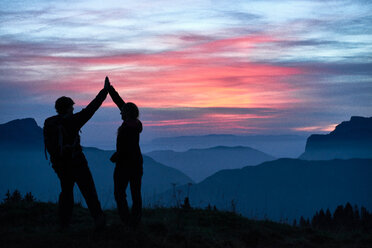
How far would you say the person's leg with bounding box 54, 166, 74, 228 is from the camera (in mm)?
8586

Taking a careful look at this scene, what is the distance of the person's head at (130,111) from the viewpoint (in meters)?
8.85

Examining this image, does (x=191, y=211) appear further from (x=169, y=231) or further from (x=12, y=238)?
(x=12, y=238)

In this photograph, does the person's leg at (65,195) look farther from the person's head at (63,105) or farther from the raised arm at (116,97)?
the raised arm at (116,97)

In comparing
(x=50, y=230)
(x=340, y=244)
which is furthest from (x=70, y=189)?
Answer: (x=340, y=244)

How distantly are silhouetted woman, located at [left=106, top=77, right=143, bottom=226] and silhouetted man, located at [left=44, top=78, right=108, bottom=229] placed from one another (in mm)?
517

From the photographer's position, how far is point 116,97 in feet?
30.1

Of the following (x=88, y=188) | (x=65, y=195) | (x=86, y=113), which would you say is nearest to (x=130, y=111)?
(x=86, y=113)

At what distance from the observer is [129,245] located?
793cm

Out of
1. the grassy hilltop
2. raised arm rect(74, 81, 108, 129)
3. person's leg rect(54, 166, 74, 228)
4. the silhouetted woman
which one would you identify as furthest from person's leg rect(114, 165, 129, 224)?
raised arm rect(74, 81, 108, 129)

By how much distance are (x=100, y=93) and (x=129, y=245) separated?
285 cm

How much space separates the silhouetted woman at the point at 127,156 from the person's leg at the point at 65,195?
87cm

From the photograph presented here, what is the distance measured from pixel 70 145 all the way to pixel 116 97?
140 cm

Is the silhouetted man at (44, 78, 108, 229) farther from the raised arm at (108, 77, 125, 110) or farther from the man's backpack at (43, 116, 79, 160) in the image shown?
the raised arm at (108, 77, 125, 110)

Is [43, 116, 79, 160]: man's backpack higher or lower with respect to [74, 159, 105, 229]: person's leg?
higher
